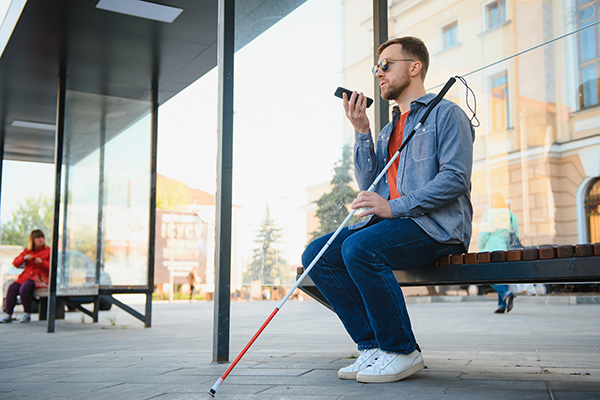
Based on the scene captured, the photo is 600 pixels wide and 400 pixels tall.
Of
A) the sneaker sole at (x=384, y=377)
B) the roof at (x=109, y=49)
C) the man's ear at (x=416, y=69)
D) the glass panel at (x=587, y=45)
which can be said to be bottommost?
the sneaker sole at (x=384, y=377)

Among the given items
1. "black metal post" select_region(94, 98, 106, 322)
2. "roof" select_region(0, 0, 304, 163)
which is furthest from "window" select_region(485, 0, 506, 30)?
"black metal post" select_region(94, 98, 106, 322)

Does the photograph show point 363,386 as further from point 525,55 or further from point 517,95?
point 517,95

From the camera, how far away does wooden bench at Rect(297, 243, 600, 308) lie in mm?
2264

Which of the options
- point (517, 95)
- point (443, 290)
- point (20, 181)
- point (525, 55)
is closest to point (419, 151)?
point (525, 55)

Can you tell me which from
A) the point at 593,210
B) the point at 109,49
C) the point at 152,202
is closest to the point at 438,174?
the point at 109,49

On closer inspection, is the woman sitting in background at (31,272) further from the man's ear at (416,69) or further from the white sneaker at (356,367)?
the man's ear at (416,69)

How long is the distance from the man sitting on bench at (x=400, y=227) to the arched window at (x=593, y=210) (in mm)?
9652

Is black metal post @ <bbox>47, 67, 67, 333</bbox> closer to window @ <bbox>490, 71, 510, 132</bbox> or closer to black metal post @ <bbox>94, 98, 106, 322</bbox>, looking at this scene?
black metal post @ <bbox>94, 98, 106, 322</bbox>

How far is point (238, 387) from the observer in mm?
2785

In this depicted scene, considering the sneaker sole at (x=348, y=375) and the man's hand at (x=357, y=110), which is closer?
the sneaker sole at (x=348, y=375)

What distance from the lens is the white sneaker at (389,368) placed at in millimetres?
2750

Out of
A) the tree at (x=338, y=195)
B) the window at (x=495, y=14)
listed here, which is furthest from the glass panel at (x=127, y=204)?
the window at (x=495, y=14)

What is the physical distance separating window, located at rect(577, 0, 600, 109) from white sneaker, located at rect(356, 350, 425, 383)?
187 inches

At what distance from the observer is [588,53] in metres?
9.37
